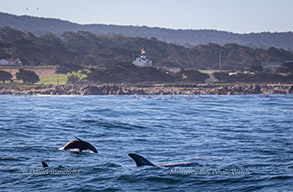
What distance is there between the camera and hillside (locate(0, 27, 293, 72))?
11906 centimetres

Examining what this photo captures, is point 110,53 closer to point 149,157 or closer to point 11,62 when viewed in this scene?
point 11,62

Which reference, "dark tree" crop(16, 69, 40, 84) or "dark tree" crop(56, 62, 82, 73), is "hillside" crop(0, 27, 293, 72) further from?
"dark tree" crop(16, 69, 40, 84)

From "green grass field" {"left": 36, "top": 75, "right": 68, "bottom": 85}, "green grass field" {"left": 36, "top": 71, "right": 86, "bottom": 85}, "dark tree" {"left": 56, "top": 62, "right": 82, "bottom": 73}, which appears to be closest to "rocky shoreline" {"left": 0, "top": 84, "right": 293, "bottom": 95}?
"green grass field" {"left": 36, "top": 75, "right": 68, "bottom": 85}

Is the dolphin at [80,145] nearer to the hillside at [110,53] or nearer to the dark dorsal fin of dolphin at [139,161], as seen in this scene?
the dark dorsal fin of dolphin at [139,161]

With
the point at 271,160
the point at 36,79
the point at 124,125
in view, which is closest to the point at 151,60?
the point at 36,79

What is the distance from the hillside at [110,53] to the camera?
391 feet

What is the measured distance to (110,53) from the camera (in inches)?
5212

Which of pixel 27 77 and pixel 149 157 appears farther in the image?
pixel 27 77

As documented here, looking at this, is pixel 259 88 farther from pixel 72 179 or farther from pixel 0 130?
pixel 72 179

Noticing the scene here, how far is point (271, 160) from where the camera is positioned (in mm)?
15867

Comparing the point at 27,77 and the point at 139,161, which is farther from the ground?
the point at 139,161

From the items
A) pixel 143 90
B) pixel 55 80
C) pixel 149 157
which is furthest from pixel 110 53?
pixel 149 157

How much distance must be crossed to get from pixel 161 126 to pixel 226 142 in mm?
8017

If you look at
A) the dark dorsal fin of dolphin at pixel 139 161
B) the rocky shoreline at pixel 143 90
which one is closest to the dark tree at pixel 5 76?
→ the rocky shoreline at pixel 143 90
